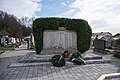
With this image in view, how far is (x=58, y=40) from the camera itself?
55.8 feet

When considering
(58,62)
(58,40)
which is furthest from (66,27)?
(58,62)

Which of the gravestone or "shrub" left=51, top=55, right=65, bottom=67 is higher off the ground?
the gravestone

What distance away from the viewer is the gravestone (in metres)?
16.9

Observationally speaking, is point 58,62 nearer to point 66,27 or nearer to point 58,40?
point 58,40

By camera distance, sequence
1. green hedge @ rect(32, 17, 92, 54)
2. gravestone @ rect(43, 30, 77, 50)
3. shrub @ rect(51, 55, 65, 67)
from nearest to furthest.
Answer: shrub @ rect(51, 55, 65, 67)
green hedge @ rect(32, 17, 92, 54)
gravestone @ rect(43, 30, 77, 50)

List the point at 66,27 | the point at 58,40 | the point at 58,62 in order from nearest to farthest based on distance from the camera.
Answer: the point at 58,62 → the point at 58,40 → the point at 66,27

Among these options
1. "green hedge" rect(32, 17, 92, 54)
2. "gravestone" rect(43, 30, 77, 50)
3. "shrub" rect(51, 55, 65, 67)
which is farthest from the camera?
"gravestone" rect(43, 30, 77, 50)

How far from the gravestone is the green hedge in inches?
14.7

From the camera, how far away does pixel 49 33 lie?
1692 centimetres

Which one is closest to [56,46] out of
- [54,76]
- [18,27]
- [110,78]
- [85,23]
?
[85,23]

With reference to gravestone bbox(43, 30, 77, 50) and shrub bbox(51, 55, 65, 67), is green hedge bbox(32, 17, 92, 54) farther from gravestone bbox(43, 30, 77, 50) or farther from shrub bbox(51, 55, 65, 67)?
shrub bbox(51, 55, 65, 67)

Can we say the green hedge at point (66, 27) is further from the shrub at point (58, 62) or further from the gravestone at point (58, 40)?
the shrub at point (58, 62)

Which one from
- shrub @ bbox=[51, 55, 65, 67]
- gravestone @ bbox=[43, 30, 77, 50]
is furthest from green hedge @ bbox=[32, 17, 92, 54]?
shrub @ bbox=[51, 55, 65, 67]

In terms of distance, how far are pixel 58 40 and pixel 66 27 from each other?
56.2 inches
